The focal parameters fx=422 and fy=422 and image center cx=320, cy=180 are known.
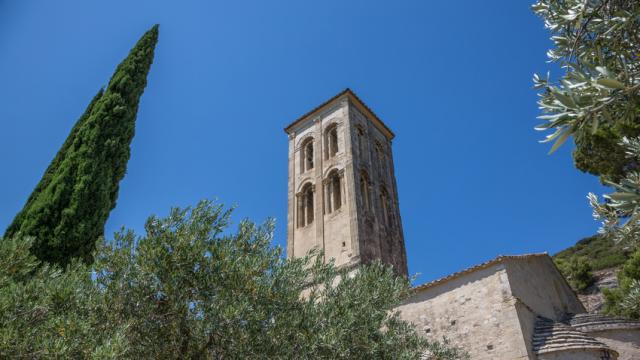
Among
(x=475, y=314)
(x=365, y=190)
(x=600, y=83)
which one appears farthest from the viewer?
(x=365, y=190)

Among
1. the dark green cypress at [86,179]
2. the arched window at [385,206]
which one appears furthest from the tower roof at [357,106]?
the dark green cypress at [86,179]

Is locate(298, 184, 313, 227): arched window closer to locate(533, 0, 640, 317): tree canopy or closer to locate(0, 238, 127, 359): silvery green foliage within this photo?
locate(0, 238, 127, 359): silvery green foliage

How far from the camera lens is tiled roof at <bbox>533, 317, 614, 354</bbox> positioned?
961 cm

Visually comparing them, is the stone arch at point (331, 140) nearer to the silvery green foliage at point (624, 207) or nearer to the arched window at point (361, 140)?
the arched window at point (361, 140)

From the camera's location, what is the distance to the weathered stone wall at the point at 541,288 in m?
11.7

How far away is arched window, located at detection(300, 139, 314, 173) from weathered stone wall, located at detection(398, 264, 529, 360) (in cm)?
979

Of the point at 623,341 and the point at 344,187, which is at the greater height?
the point at 344,187

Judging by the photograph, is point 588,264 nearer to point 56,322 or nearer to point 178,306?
point 178,306

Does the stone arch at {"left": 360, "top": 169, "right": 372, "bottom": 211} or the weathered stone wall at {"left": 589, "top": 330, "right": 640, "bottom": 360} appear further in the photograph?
the stone arch at {"left": 360, "top": 169, "right": 372, "bottom": 211}

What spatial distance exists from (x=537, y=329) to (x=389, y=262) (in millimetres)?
7035

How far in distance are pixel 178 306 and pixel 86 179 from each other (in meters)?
5.53

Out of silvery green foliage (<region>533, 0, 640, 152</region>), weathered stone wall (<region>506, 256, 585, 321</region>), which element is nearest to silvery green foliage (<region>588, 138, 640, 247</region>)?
silvery green foliage (<region>533, 0, 640, 152</region>)

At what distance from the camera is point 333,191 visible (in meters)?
18.7

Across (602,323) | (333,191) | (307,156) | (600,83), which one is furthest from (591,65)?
(307,156)
